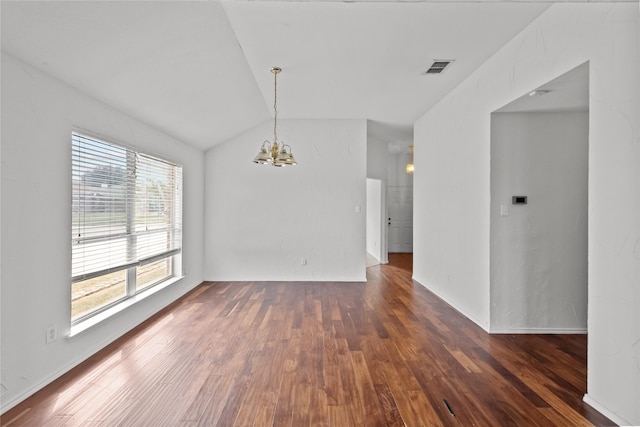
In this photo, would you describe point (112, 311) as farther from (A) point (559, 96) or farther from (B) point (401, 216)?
(B) point (401, 216)

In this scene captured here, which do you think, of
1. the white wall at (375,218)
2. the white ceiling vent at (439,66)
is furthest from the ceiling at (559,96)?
the white wall at (375,218)

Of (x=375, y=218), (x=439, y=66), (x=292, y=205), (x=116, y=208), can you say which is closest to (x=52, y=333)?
(x=116, y=208)

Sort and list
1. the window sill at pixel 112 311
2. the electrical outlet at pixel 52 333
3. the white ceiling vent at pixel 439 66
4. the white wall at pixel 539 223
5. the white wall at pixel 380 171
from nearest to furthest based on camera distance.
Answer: the electrical outlet at pixel 52 333 → the window sill at pixel 112 311 → the white wall at pixel 539 223 → the white ceiling vent at pixel 439 66 → the white wall at pixel 380 171

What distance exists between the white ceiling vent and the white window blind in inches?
134

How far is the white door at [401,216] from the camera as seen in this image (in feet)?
28.0

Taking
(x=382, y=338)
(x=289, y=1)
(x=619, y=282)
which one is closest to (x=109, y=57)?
(x=289, y=1)

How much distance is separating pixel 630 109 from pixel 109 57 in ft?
11.5

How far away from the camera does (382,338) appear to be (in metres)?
2.91

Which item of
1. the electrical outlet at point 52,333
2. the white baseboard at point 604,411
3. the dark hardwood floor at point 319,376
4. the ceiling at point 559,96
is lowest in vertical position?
the dark hardwood floor at point 319,376

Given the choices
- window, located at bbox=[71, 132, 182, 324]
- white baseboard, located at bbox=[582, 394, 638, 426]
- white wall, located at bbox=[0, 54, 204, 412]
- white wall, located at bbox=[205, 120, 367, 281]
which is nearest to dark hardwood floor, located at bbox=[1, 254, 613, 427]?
white baseboard, located at bbox=[582, 394, 638, 426]

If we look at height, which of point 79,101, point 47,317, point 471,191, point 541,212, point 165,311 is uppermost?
point 79,101

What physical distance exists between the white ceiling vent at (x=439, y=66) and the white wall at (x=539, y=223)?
2.53 ft

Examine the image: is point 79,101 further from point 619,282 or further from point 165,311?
point 619,282

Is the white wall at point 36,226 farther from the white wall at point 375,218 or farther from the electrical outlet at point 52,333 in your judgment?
the white wall at point 375,218
